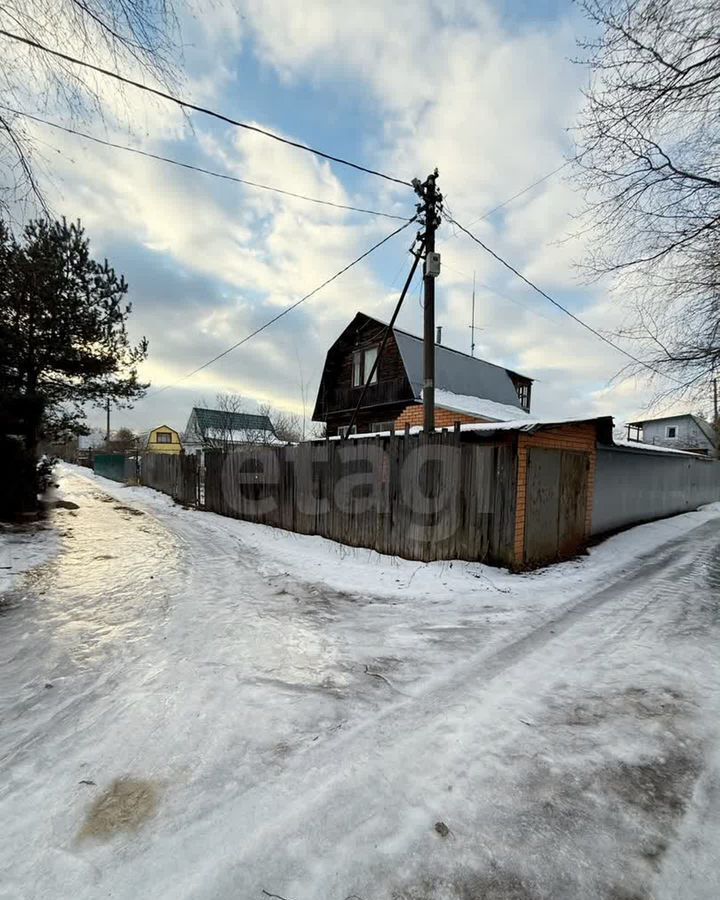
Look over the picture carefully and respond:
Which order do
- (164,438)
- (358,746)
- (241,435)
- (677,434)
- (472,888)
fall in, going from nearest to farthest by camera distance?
1. (472,888)
2. (358,746)
3. (241,435)
4. (677,434)
5. (164,438)

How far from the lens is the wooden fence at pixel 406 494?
6.04 meters

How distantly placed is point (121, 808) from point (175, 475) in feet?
48.3

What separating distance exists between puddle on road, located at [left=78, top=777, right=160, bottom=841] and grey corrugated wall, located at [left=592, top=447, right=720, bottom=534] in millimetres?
8925

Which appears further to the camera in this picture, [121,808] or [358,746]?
[358,746]

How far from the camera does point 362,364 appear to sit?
18.0m

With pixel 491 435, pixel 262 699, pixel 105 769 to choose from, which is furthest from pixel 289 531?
pixel 105 769

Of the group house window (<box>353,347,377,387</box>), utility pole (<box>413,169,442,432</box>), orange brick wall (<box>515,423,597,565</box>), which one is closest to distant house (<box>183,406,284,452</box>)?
house window (<box>353,347,377,387</box>)

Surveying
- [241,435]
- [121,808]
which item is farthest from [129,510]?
[241,435]

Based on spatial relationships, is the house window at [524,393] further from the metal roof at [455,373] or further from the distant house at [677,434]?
the distant house at [677,434]

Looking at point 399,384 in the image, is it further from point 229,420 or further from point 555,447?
point 229,420

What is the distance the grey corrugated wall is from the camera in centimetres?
914

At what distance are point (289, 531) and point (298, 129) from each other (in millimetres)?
7197

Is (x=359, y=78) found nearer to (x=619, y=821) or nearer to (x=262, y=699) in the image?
(x=262, y=699)

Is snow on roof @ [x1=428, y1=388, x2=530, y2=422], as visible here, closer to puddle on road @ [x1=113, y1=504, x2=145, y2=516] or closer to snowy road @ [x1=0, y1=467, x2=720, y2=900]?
snowy road @ [x1=0, y1=467, x2=720, y2=900]
